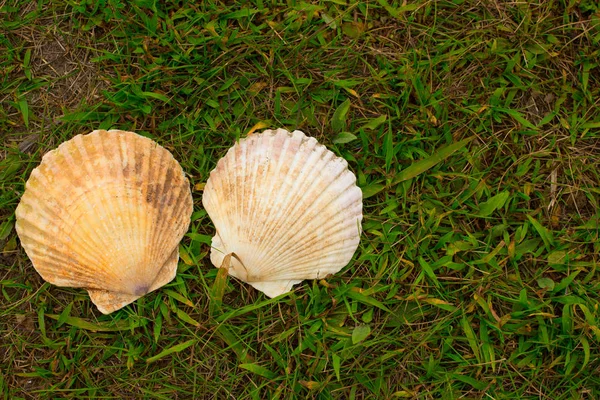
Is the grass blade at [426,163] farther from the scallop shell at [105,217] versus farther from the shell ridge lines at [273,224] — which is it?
the scallop shell at [105,217]

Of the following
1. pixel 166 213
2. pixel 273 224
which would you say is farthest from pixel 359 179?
pixel 166 213

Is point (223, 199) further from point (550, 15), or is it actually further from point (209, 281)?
point (550, 15)

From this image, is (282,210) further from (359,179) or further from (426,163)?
(426,163)

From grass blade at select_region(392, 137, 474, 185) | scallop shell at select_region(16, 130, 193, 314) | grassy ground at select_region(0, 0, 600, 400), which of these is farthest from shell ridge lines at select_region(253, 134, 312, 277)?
grass blade at select_region(392, 137, 474, 185)

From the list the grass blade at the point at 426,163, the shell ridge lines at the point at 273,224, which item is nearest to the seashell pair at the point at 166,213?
the shell ridge lines at the point at 273,224

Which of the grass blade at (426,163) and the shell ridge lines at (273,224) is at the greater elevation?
the grass blade at (426,163)

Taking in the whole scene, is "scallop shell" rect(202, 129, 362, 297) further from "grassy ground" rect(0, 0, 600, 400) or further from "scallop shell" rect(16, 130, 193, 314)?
"scallop shell" rect(16, 130, 193, 314)
